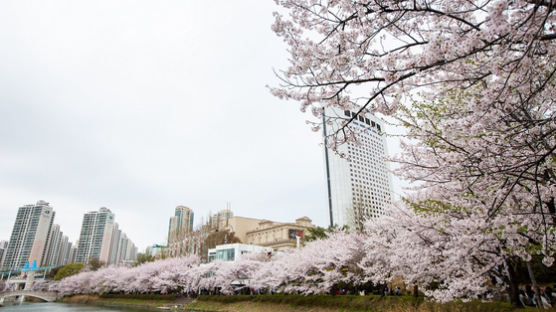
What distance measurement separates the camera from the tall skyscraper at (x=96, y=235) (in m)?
120

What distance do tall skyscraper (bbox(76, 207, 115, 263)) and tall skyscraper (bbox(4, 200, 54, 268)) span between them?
1816cm

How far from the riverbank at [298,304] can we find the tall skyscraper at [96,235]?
9017cm

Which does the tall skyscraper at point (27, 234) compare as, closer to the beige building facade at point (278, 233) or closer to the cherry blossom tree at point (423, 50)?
the beige building facade at point (278, 233)

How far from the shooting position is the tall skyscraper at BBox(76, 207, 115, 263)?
11950cm

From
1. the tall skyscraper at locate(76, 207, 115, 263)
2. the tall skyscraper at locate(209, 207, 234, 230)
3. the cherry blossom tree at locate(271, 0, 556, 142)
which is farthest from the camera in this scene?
the tall skyscraper at locate(76, 207, 115, 263)

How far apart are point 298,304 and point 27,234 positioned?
394ft

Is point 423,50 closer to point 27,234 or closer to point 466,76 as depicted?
point 466,76

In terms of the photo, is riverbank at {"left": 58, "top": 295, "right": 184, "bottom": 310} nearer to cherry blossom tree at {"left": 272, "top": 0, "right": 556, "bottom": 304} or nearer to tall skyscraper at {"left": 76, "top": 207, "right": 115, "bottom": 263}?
cherry blossom tree at {"left": 272, "top": 0, "right": 556, "bottom": 304}

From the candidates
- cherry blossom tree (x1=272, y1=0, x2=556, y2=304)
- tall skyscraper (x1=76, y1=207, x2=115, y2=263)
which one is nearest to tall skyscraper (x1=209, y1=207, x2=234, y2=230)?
tall skyscraper (x1=76, y1=207, x2=115, y2=263)

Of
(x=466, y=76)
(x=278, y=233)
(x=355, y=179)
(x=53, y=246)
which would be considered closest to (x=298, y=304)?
(x=466, y=76)

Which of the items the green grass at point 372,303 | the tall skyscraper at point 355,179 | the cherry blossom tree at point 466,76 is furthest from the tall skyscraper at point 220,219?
the cherry blossom tree at point 466,76

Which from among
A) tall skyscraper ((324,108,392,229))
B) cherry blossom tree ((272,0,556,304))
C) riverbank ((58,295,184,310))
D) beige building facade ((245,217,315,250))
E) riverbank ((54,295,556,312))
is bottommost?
riverbank ((58,295,184,310))

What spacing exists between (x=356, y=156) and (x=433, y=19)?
8382cm

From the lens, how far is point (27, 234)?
102 metres
